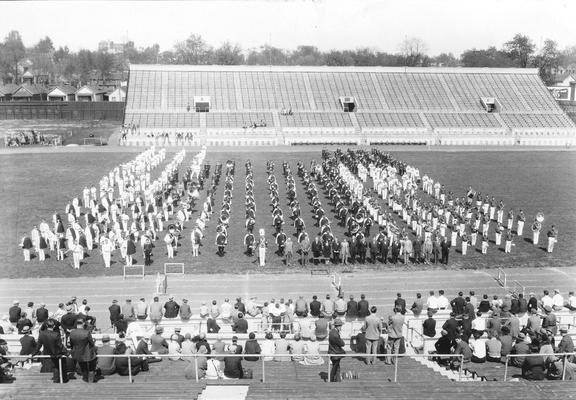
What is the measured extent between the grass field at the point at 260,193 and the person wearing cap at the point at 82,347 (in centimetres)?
927

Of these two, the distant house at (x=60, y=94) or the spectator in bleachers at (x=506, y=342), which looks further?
the distant house at (x=60, y=94)

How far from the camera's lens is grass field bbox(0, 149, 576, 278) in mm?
18781

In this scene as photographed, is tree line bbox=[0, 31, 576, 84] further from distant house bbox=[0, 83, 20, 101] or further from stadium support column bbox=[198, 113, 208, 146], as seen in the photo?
stadium support column bbox=[198, 113, 208, 146]

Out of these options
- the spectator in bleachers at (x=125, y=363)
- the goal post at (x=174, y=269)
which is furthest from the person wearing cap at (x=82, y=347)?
the goal post at (x=174, y=269)

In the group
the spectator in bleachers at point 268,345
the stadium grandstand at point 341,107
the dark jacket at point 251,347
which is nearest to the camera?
the dark jacket at point 251,347

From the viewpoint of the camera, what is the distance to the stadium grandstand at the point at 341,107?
5309cm

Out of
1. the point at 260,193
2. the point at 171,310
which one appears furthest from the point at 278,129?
the point at 171,310

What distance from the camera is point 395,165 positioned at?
3369 cm

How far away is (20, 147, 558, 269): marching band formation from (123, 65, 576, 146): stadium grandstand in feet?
70.4

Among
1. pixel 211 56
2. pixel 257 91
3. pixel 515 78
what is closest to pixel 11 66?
pixel 211 56

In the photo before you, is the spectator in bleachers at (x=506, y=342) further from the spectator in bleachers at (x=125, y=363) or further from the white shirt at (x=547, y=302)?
the spectator in bleachers at (x=125, y=363)

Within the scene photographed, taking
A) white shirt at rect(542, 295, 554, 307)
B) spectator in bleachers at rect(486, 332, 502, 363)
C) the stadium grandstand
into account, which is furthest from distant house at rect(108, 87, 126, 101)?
spectator in bleachers at rect(486, 332, 502, 363)

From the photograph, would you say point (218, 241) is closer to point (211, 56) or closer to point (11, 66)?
point (211, 56)

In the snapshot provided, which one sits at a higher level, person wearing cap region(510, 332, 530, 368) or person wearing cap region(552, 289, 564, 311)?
person wearing cap region(552, 289, 564, 311)
